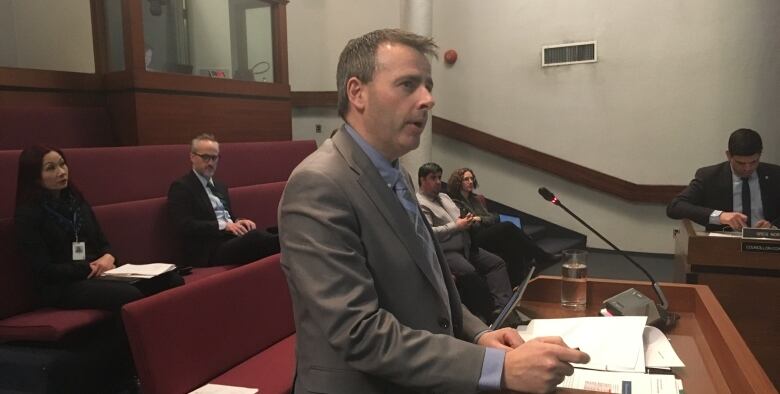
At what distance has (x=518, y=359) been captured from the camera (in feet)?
2.74

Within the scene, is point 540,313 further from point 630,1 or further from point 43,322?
point 630,1

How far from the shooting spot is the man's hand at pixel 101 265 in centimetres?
245

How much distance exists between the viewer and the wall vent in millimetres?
4938

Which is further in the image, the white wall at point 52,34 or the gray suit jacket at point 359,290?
the white wall at point 52,34

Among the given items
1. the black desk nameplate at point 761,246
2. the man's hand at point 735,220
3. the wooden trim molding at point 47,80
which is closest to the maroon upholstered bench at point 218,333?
the black desk nameplate at point 761,246

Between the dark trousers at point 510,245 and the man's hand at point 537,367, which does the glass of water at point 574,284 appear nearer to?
the man's hand at point 537,367

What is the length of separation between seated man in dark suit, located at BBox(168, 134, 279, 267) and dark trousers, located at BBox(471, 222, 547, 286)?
1.67 meters

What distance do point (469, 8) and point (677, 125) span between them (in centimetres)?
209

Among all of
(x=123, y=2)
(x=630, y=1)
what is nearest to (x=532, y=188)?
(x=630, y=1)

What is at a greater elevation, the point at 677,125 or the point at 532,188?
the point at 677,125

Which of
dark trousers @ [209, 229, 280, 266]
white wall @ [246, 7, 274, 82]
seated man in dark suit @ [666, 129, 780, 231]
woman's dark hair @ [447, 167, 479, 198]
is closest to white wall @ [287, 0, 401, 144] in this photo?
white wall @ [246, 7, 274, 82]

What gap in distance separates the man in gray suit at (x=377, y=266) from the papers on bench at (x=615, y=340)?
0.20 m

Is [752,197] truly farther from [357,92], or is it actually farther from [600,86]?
[357,92]

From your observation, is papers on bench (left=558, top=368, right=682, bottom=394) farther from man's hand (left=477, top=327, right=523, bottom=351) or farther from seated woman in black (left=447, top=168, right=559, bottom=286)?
seated woman in black (left=447, top=168, right=559, bottom=286)
